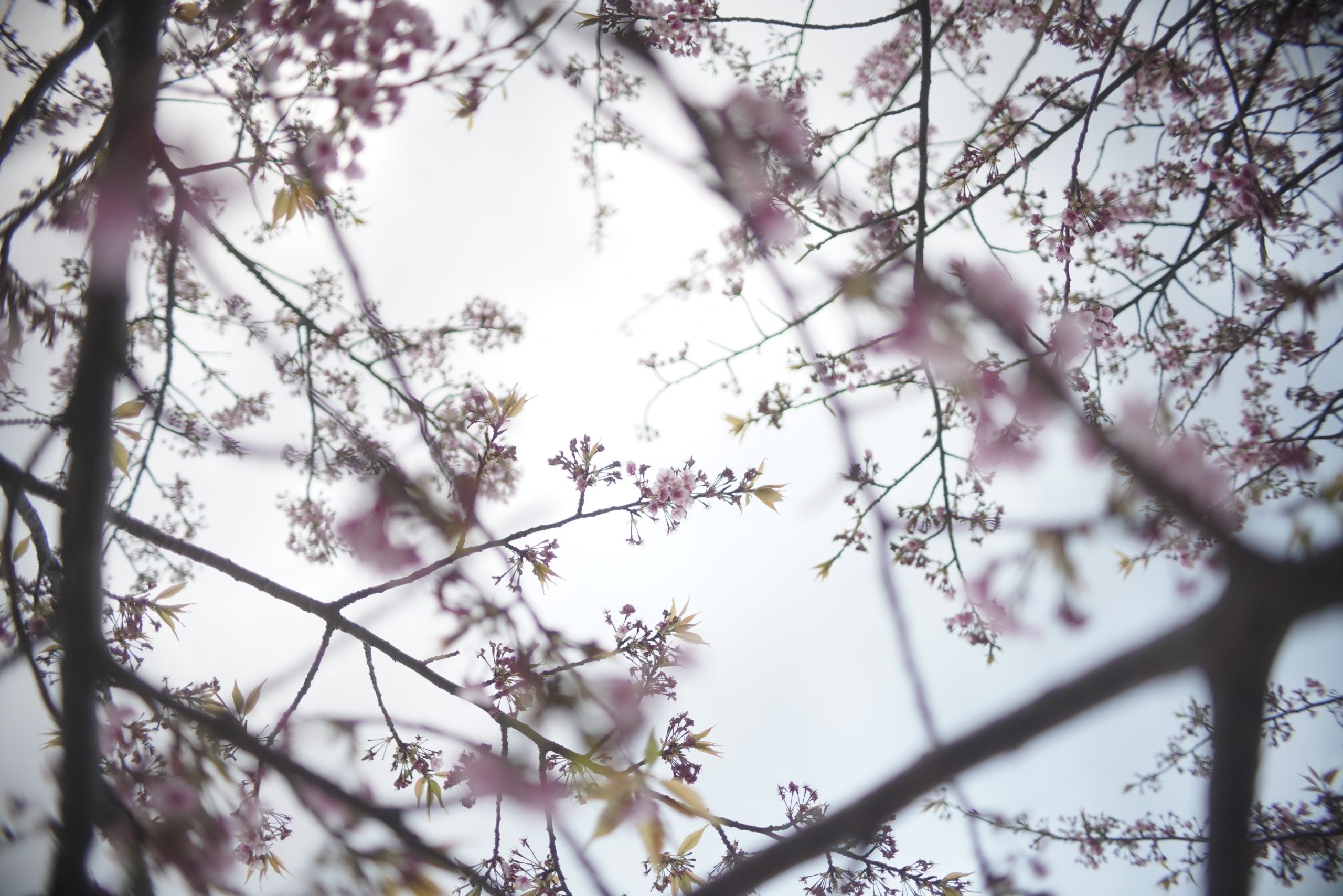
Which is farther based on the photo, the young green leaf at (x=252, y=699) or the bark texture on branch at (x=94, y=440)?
the young green leaf at (x=252, y=699)

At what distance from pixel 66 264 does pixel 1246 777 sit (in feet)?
13.5

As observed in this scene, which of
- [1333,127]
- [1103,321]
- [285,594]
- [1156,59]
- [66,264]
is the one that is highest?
[1156,59]

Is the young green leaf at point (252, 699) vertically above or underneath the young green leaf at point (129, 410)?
underneath

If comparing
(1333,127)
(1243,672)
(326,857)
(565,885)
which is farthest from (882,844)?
(1333,127)

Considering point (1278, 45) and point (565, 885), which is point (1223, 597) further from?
point (1278, 45)

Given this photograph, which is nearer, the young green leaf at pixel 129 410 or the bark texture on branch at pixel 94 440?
the bark texture on branch at pixel 94 440

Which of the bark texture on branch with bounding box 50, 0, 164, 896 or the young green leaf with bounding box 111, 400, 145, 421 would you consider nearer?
the bark texture on branch with bounding box 50, 0, 164, 896

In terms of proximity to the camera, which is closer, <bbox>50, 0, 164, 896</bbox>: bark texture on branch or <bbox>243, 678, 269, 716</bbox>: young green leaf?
A: <bbox>50, 0, 164, 896</bbox>: bark texture on branch

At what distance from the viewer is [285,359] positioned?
340 centimetres

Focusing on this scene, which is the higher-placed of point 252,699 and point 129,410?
point 129,410

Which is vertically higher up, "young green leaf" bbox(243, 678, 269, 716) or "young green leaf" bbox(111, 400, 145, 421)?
"young green leaf" bbox(111, 400, 145, 421)

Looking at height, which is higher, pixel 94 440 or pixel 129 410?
pixel 129 410

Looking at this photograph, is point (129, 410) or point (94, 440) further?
point (129, 410)

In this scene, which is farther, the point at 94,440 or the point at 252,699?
the point at 252,699
